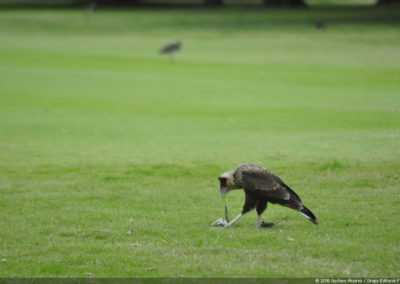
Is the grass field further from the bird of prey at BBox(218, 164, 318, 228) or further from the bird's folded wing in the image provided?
the bird's folded wing

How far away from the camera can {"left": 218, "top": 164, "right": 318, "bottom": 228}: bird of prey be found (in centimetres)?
757

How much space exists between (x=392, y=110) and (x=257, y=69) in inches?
488

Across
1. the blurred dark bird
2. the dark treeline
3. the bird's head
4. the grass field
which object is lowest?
the dark treeline

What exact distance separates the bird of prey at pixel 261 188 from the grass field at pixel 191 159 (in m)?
0.43

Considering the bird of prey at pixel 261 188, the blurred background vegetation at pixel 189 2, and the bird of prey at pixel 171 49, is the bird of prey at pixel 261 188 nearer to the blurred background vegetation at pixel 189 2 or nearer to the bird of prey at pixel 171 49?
the bird of prey at pixel 171 49

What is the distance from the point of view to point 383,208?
9.18 meters

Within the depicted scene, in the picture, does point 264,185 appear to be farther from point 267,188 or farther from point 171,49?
point 171,49

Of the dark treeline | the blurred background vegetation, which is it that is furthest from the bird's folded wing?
the blurred background vegetation

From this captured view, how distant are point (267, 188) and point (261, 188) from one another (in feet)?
0.24

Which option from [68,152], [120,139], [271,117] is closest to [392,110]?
[271,117]

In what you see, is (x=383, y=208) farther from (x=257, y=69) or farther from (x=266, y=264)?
(x=257, y=69)

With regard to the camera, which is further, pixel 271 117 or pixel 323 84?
pixel 323 84

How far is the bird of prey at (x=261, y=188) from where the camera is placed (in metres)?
7.57

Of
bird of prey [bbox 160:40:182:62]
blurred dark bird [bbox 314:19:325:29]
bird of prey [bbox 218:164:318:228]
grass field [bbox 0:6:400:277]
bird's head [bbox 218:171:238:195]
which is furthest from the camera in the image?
blurred dark bird [bbox 314:19:325:29]
